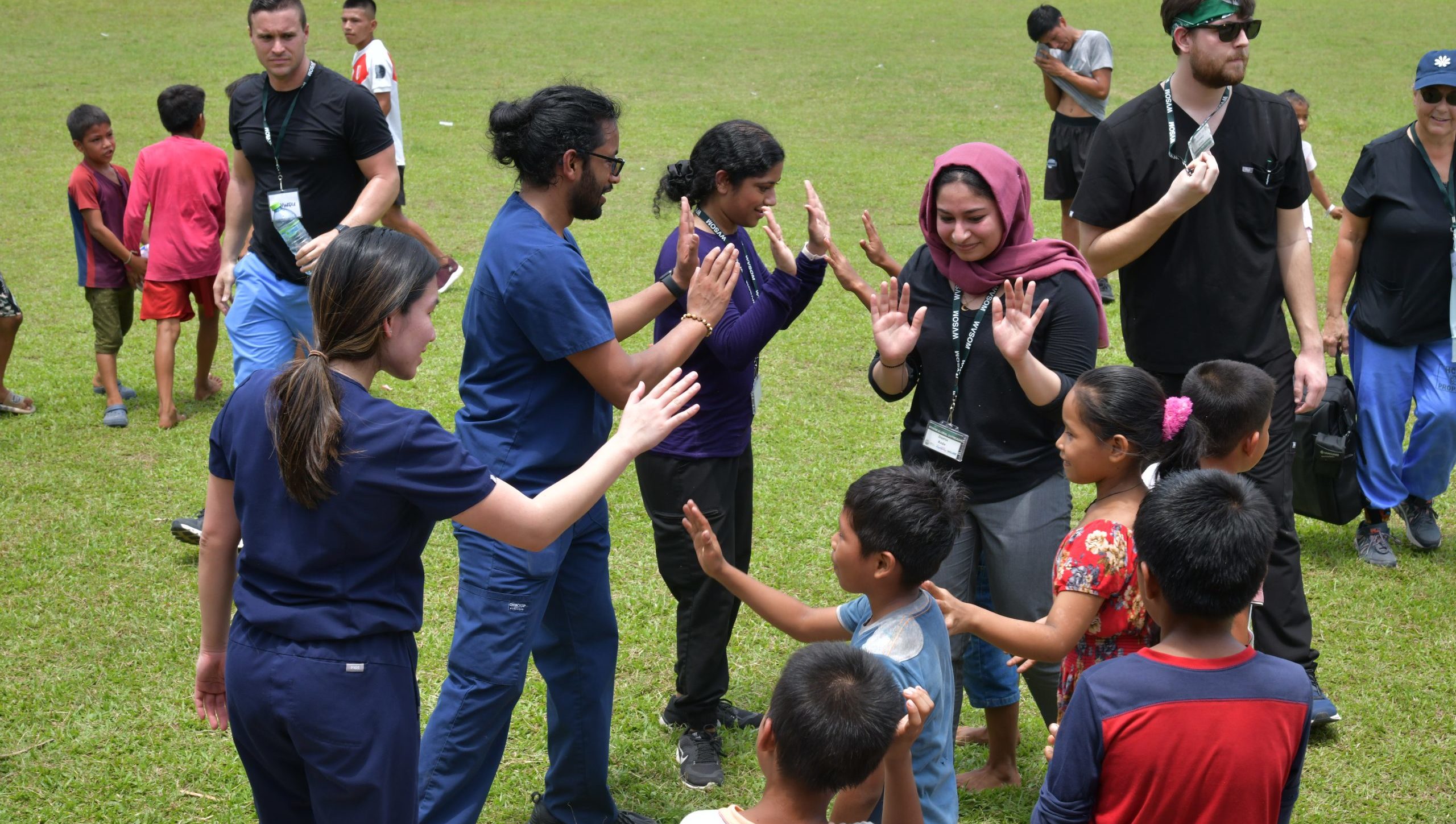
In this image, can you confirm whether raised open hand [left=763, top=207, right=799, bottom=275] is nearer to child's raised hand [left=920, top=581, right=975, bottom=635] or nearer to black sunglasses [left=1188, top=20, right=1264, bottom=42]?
child's raised hand [left=920, top=581, right=975, bottom=635]

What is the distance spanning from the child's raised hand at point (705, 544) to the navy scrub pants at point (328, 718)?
74 cm

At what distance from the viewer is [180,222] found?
743 cm

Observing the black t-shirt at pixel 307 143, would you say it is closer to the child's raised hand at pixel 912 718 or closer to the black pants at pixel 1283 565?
the black pants at pixel 1283 565

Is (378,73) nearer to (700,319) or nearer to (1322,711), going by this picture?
(700,319)

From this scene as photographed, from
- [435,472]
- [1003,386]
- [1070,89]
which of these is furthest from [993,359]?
[1070,89]

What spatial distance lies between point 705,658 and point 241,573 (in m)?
1.86

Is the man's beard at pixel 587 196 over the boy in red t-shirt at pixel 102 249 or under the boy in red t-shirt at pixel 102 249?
over

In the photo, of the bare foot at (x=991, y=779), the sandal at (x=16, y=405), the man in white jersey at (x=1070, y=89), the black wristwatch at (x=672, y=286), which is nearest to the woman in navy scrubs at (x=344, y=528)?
the black wristwatch at (x=672, y=286)

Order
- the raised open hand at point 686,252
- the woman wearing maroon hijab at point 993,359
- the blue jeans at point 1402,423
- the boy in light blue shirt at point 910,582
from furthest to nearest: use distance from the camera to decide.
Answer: the blue jeans at point 1402,423 → the raised open hand at point 686,252 → the woman wearing maroon hijab at point 993,359 → the boy in light blue shirt at point 910,582

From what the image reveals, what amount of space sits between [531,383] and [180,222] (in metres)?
5.00

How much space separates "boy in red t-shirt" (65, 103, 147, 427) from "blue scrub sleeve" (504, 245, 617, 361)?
16.4 feet

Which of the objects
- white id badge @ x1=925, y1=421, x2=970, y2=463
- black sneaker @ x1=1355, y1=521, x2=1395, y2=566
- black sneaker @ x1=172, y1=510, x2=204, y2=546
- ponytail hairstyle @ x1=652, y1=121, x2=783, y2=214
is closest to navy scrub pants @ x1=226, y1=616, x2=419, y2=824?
white id badge @ x1=925, y1=421, x2=970, y2=463

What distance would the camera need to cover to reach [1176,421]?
3.14 m

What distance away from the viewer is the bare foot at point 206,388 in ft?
25.2
